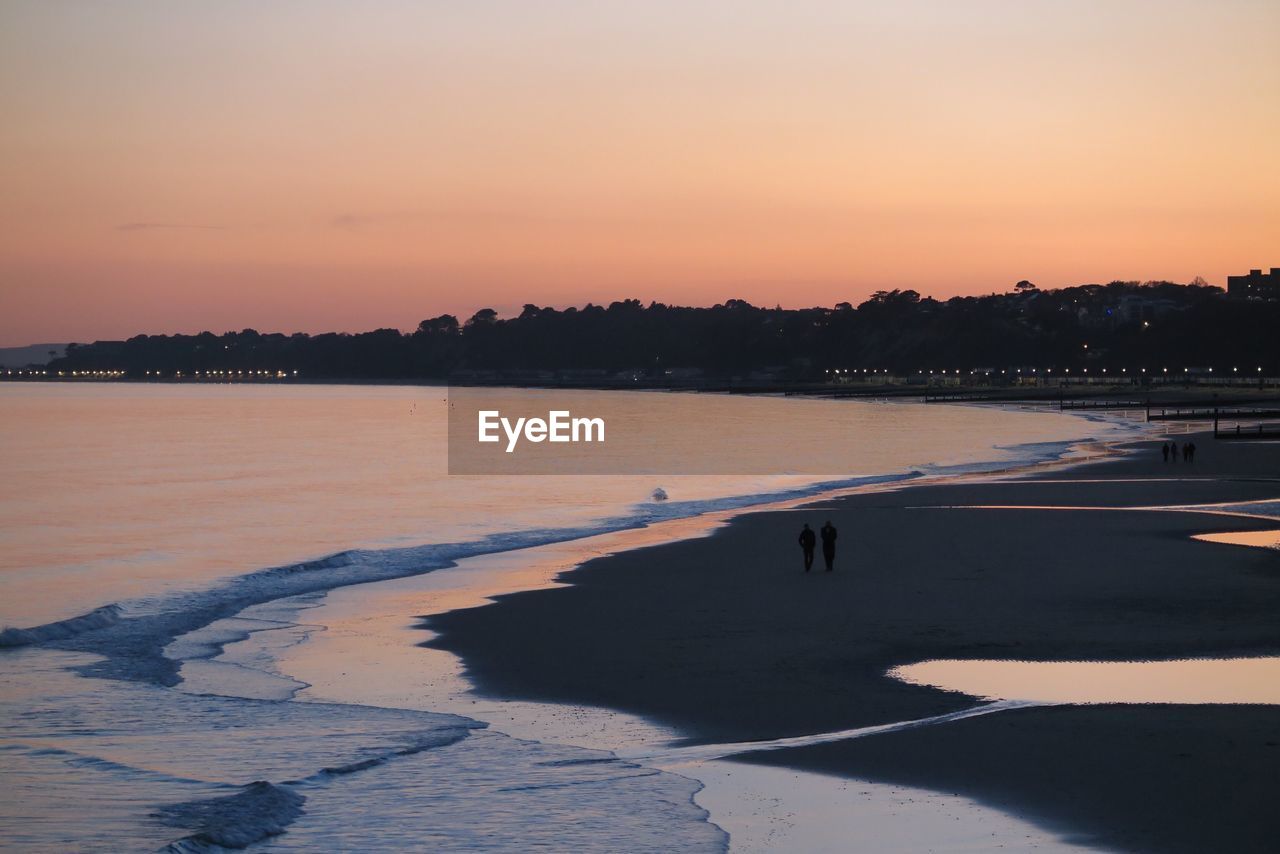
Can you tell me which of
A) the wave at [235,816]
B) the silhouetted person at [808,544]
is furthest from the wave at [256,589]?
the silhouetted person at [808,544]

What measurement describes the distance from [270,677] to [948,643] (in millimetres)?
9391

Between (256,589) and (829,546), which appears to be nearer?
(829,546)

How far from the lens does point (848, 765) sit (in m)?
12.4

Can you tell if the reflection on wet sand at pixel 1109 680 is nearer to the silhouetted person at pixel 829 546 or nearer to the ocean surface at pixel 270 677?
the ocean surface at pixel 270 677

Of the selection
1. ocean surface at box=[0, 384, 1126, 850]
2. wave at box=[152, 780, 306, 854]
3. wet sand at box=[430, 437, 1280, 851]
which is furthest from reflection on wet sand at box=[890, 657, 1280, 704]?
wave at box=[152, 780, 306, 854]

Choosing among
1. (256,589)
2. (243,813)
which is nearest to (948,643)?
(243,813)

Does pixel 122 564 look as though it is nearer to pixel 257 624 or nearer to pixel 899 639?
pixel 257 624

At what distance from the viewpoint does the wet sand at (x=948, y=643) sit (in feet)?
37.8

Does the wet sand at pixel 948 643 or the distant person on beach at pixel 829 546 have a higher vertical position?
the distant person on beach at pixel 829 546

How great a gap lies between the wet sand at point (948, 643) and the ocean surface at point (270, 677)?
206 centimetres

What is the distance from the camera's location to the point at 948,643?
18.2m

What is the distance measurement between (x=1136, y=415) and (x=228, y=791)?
106m

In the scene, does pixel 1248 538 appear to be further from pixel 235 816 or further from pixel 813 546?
pixel 235 816

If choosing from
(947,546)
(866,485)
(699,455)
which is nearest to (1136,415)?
(699,455)
